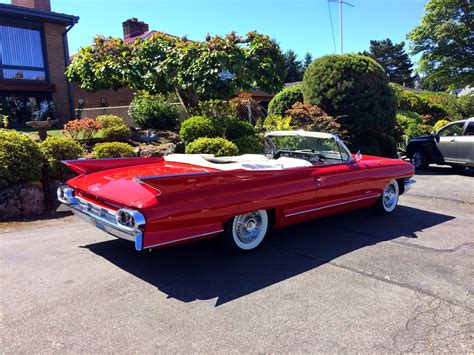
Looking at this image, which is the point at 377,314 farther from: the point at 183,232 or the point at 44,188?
the point at 44,188

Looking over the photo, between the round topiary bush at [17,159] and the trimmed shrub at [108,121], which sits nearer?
the round topiary bush at [17,159]

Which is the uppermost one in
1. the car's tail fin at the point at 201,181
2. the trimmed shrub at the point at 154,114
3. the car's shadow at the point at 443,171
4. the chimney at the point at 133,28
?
the chimney at the point at 133,28

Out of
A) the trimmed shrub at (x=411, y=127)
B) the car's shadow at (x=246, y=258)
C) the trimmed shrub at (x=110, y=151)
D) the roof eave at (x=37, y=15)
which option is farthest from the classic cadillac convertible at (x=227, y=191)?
the roof eave at (x=37, y=15)

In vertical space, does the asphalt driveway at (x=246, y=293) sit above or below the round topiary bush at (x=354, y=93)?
below

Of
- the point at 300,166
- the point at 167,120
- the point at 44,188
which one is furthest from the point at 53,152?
the point at 167,120

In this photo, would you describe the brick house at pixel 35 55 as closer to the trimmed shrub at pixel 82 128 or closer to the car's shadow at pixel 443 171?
the trimmed shrub at pixel 82 128

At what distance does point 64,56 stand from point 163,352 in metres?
17.0

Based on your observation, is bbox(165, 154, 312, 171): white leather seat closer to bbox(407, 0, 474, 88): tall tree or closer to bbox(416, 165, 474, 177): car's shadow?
bbox(416, 165, 474, 177): car's shadow

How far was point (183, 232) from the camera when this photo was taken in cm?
363

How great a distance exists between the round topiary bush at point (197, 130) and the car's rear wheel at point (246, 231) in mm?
5486

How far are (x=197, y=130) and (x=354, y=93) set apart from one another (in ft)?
15.1

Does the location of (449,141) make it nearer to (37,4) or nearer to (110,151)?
(110,151)

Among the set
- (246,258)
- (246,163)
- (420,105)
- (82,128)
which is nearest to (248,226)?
(246,258)

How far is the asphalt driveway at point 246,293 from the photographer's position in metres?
2.78
